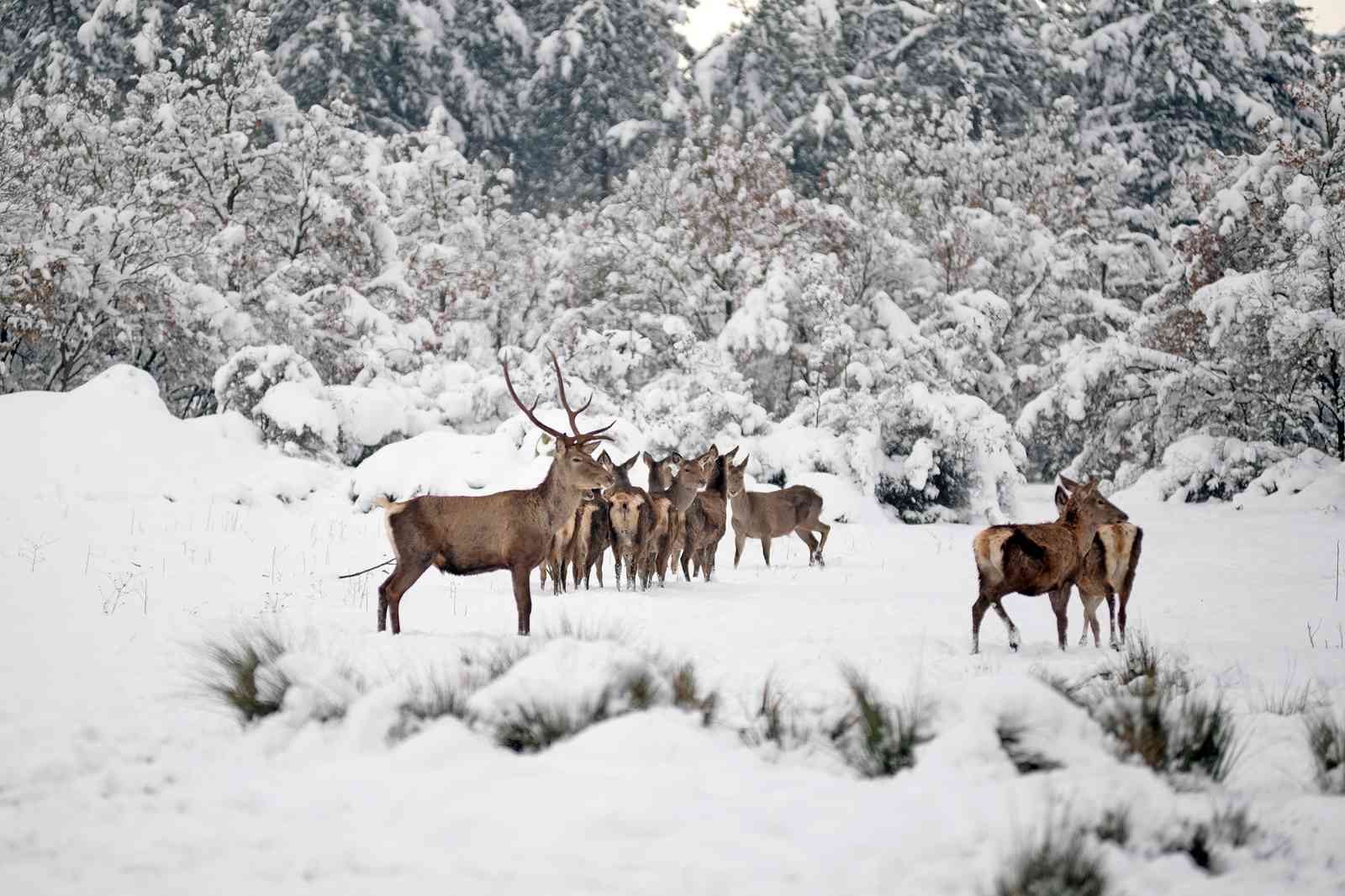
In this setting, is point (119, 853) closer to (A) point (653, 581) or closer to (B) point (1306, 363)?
(A) point (653, 581)

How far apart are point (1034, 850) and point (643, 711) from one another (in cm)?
190

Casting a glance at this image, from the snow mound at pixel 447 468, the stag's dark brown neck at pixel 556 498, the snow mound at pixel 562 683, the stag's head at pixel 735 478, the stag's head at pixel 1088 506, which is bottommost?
the snow mound at pixel 562 683

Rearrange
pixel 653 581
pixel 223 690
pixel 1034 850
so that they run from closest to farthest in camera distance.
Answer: pixel 1034 850 → pixel 223 690 → pixel 653 581

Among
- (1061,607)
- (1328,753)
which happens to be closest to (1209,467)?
(1061,607)

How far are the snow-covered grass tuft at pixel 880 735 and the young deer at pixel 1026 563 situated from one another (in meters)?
3.29

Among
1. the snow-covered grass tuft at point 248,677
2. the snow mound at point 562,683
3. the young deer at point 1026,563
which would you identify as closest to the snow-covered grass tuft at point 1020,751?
the snow mound at point 562,683

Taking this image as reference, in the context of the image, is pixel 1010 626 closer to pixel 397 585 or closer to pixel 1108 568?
pixel 1108 568

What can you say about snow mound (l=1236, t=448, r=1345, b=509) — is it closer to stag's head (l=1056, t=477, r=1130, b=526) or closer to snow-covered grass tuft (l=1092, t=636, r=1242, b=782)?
stag's head (l=1056, t=477, r=1130, b=526)

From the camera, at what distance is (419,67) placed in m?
44.2

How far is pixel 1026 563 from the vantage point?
26.5 ft

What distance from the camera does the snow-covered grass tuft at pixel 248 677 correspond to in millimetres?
5160

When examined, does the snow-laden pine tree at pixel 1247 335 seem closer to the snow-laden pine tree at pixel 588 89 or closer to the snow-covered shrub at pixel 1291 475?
the snow-covered shrub at pixel 1291 475

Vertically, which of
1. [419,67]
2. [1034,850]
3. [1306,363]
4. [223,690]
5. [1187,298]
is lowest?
[1034,850]

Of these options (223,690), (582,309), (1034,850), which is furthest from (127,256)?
(1034,850)
